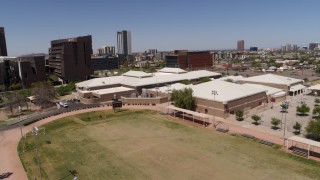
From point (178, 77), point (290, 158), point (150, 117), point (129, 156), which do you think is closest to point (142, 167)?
point (129, 156)

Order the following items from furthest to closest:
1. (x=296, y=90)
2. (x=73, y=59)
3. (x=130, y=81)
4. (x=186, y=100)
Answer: (x=73, y=59)
(x=130, y=81)
(x=296, y=90)
(x=186, y=100)

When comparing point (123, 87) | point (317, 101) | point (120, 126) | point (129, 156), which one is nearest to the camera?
point (129, 156)

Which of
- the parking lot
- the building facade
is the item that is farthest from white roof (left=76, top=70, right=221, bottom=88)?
the parking lot

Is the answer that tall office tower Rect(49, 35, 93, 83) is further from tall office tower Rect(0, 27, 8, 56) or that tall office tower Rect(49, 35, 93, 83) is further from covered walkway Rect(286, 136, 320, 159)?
covered walkway Rect(286, 136, 320, 159)

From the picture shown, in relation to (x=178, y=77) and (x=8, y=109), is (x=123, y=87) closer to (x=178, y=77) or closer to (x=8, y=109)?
(x=178, y=77)

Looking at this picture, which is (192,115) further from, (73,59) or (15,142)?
(73,59)

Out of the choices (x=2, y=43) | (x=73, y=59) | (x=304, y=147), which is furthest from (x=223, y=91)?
(x=2, y=43)

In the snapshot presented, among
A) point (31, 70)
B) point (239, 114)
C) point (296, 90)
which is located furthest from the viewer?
point (31, 70)

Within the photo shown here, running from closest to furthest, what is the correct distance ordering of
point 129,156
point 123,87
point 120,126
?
point 129,156 → point 120,126 → point 123,87
